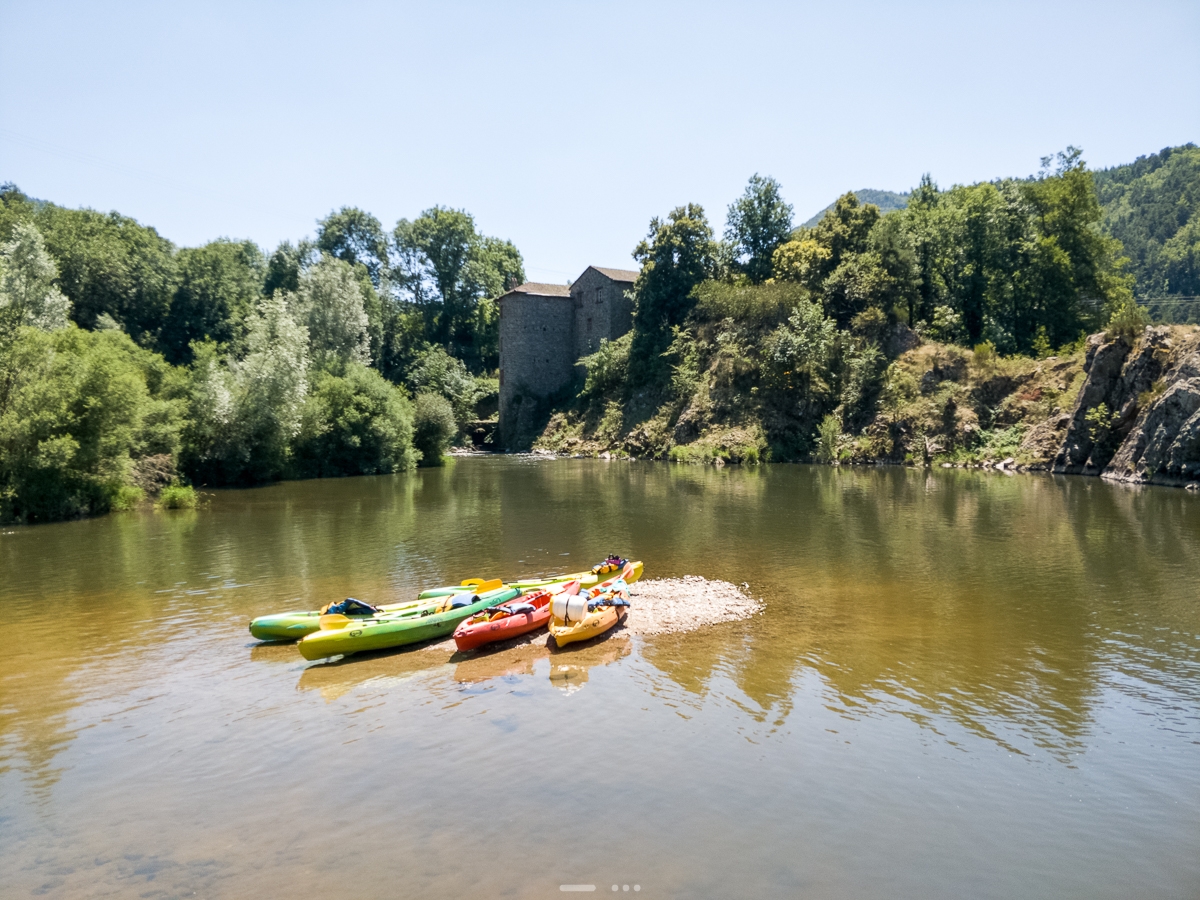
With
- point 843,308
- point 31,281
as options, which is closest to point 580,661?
point 31,281

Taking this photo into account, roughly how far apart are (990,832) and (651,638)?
7235mm

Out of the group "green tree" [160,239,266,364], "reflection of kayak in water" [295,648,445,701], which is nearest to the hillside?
"green tree" [160,239,266,364]

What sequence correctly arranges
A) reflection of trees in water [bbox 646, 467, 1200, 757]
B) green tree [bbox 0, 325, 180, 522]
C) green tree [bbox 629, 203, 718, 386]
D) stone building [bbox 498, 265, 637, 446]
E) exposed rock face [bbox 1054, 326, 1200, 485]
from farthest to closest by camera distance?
stone building [bbox 498, 265, 637, 446]
green tree [bbox 629, 203, 718, 386]
exposed rock face [bbox 1054, 326, 1200, 485]
green tree [bbox 0, 325, 180, 522]
reflection of trees in water [bbox 646, 467, 1200, 757]

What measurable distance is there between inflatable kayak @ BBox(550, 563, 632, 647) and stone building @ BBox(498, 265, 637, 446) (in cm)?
5573

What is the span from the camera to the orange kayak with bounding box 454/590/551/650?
43.9ft

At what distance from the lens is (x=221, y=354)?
56.5 m

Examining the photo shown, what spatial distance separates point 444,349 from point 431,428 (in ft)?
100

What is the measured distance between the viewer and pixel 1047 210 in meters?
51.2

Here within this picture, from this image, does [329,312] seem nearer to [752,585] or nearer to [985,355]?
[752,585]

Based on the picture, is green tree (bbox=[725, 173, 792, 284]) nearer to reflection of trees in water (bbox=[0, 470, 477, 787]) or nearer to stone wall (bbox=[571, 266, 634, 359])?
stone wall (bbox=[571, 266, 634, 359])

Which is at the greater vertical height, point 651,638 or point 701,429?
point 701,429

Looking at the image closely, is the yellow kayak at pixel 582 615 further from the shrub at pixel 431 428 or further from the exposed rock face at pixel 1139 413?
the shrub at pixel 431 428

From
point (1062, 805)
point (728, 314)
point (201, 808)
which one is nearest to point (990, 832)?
point (1062, 805)

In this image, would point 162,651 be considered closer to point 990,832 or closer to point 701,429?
point 990,832
